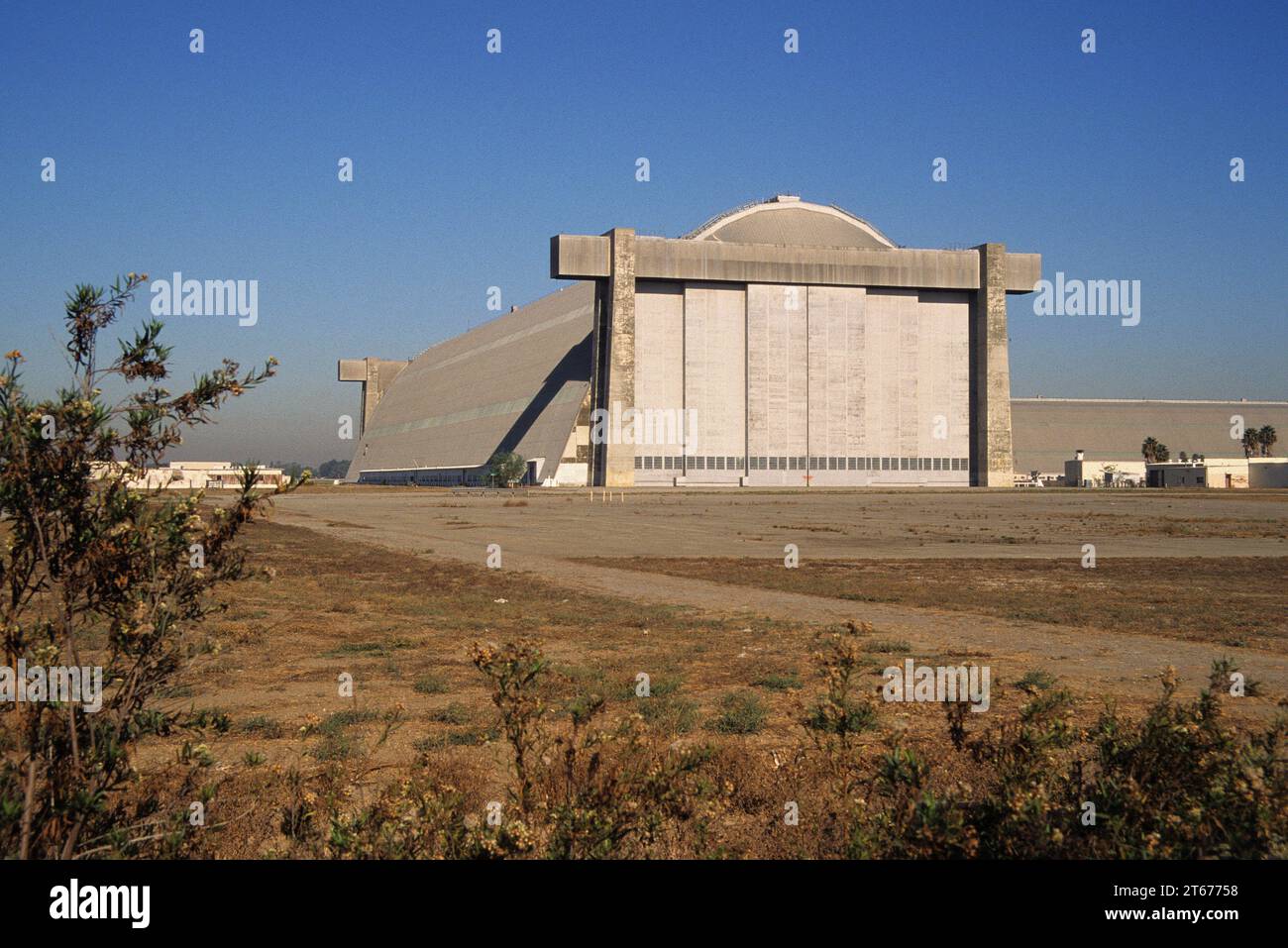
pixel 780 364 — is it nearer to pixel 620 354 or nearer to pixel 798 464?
pixel 798 464

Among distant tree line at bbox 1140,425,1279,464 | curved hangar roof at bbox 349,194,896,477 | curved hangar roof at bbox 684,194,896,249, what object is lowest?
distant tree line at bbox 1140,425,1279,464

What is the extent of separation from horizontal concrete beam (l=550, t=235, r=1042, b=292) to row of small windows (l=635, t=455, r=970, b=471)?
18400 mm

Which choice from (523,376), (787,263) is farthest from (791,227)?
(523,376)

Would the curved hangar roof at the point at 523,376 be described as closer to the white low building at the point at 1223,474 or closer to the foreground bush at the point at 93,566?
the white low building at the point at 1223,474

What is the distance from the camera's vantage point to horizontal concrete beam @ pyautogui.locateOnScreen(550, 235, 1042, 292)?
101 meters

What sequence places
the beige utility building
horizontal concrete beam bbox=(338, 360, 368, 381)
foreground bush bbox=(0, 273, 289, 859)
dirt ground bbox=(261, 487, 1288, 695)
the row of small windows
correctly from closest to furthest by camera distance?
foreground bush bbox=(0, 273, 289, 859) < dirt ground bbox=(261, 487, 1288, 695) < the beige utility building < the row of small windows < horizontal concrete beam bbox=(338, 360, 368, 381)

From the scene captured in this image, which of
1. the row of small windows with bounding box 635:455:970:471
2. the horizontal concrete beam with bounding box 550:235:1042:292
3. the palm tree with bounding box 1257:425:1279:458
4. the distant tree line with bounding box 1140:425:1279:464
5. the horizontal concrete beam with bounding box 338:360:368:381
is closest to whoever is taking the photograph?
the horizontal concrete beam with bounding box 550:235:1042:292

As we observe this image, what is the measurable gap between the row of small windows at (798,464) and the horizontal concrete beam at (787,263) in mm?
18400

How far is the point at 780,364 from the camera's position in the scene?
105125 mm

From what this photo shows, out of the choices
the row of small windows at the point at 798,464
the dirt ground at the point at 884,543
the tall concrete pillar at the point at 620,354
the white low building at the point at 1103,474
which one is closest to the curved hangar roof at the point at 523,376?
the tall concrete pillar at the point at 620,354

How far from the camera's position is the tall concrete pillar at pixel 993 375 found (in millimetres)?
106000

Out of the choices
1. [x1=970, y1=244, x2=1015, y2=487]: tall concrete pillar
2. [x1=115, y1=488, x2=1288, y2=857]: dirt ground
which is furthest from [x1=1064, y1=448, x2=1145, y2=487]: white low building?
[x1=115, y1=488, x2=1288, y2=857]: dirt ground

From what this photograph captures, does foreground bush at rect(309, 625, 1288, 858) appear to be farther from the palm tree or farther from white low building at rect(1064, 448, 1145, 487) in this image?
the palm tree
